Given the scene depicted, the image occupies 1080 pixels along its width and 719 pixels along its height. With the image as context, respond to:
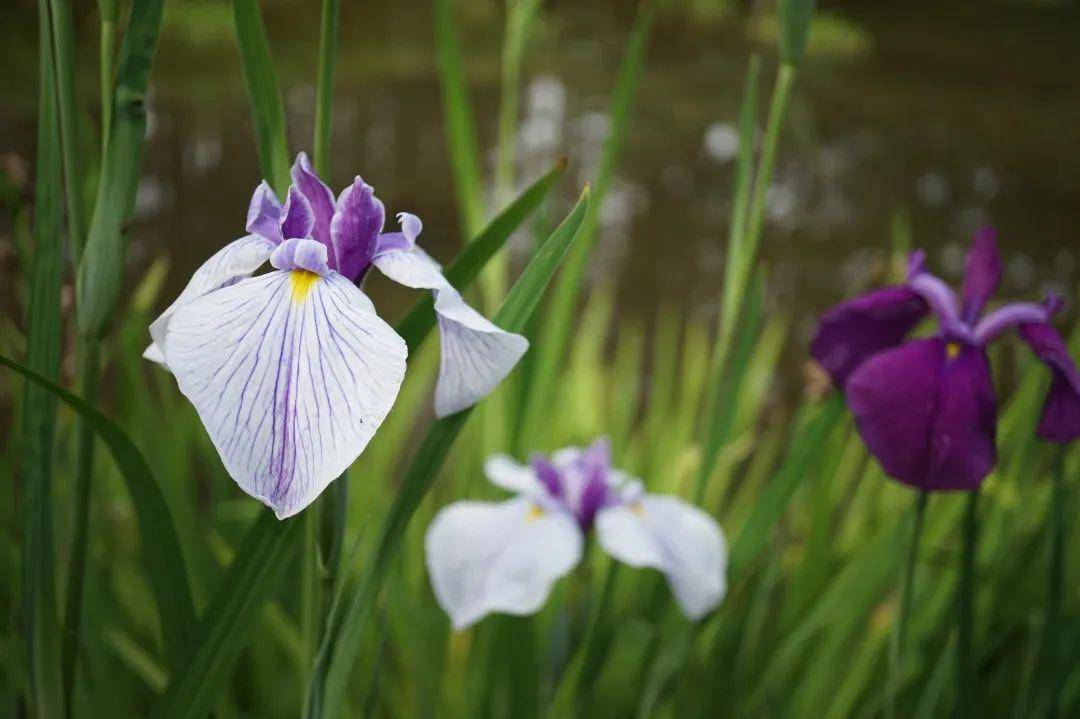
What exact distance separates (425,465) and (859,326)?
24 centimetres

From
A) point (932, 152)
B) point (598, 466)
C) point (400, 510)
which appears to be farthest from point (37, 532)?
point (932, 152)

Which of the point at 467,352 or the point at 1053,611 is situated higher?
the point at 467,352

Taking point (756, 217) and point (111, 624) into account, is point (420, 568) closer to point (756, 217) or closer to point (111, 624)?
point (111, 624)

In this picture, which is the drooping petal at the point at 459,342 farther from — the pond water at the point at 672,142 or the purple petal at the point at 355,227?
the pond water at the point at 672,142

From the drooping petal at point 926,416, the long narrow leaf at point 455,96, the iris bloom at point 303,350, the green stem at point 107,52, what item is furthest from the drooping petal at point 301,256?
the long narrow leaf at point 455,96

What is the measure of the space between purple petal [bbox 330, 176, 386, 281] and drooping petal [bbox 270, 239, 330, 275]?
2 centimetres

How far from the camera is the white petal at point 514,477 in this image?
22.7 inches

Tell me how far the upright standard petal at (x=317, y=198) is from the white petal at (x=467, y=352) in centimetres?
5

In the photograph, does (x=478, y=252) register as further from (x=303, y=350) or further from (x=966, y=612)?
(x=966, y=612)

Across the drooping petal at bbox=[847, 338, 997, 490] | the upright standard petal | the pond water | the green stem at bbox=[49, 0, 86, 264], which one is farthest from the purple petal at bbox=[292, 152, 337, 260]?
the pond water

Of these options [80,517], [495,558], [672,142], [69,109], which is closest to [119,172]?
[69,109]

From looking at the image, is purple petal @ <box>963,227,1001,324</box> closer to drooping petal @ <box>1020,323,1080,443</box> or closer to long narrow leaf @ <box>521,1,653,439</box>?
drooping petal @ <box>1020,323,1080,443</box>

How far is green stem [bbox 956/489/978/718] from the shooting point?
1.39ft

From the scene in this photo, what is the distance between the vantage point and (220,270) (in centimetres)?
31
